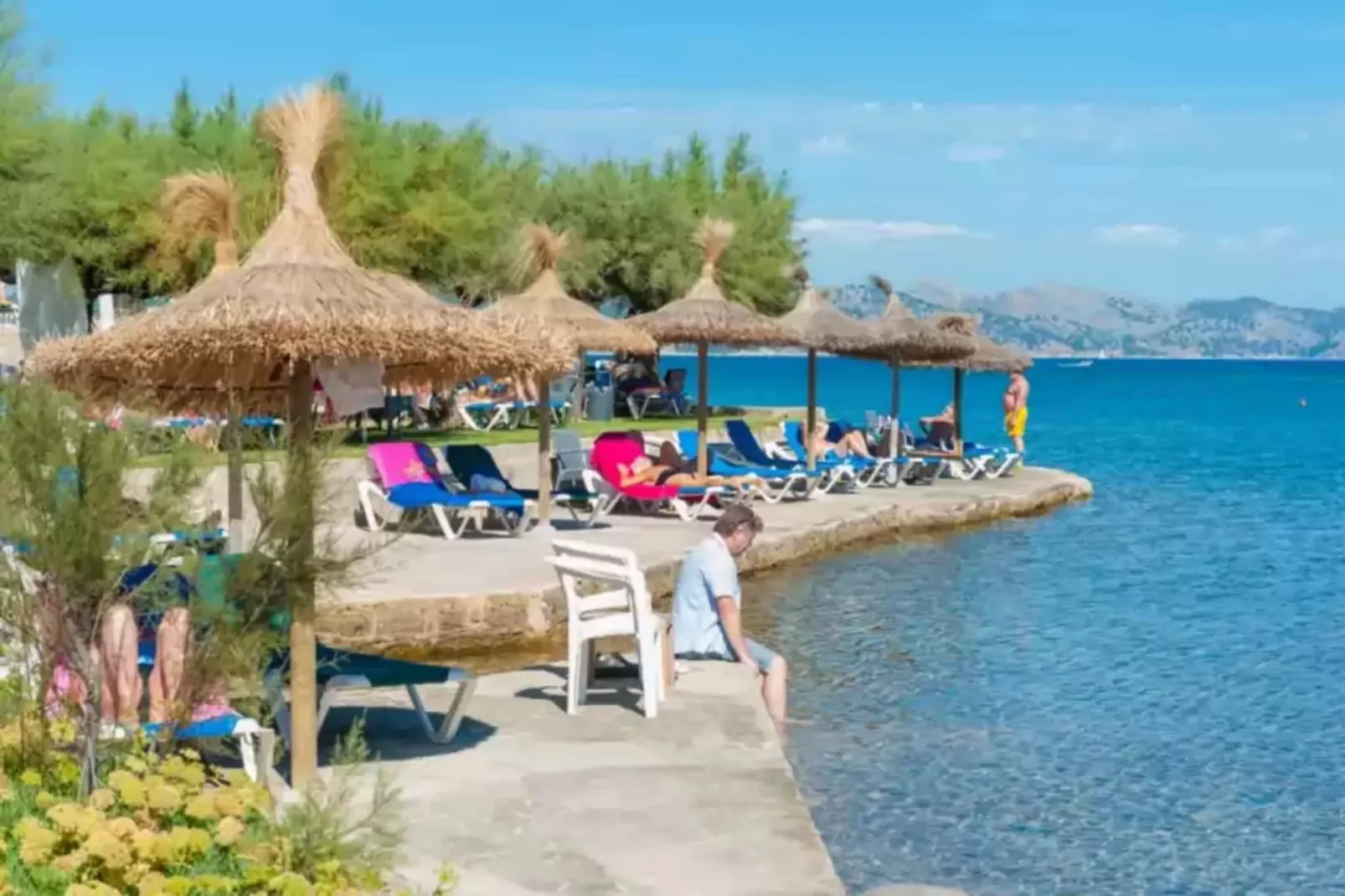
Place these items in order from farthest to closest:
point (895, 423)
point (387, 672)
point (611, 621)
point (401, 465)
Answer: point (895, 423)
point (401, 465)
point (611, 621)
point (387, 672)

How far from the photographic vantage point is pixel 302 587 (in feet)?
20.9

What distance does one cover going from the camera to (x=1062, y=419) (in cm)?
7238

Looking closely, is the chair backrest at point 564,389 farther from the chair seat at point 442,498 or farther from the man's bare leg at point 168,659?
the man's bare leg at point 168,659

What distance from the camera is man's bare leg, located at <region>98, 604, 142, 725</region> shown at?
597 centimetres

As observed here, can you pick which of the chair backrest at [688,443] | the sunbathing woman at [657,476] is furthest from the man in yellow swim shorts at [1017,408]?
the sunbathing woman at [657,476]

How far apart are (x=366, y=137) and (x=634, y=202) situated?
460 inches

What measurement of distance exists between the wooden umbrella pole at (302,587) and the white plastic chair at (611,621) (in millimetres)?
1540

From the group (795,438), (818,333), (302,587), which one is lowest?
(795,438)

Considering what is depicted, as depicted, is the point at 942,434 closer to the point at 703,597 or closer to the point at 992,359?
the point at 992,359

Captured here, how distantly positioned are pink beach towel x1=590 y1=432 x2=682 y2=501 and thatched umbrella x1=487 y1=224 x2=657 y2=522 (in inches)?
27.1

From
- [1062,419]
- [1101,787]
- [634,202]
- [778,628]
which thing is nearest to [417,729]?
[1101,787]

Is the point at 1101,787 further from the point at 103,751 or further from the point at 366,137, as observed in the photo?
the point at 366,137

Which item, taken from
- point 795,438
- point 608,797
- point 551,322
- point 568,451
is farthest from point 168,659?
point 795,438

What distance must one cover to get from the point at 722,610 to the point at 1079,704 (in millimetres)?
3145
